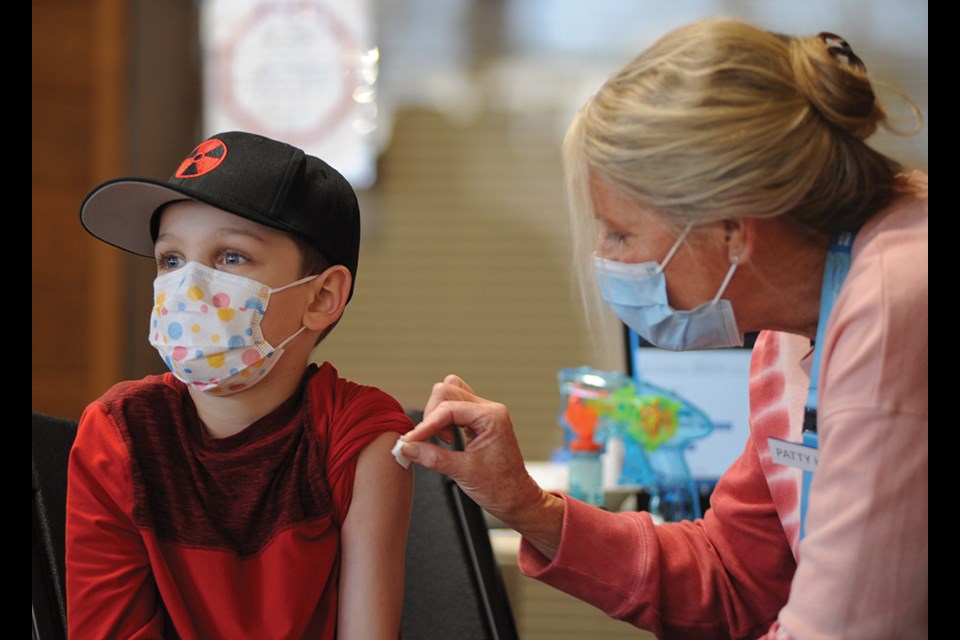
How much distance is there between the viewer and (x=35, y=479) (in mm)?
1411

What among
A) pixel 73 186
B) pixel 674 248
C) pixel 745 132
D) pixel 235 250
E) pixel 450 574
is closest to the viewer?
pixel 745 132

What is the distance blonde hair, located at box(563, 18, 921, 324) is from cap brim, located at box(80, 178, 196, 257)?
0.56 meters

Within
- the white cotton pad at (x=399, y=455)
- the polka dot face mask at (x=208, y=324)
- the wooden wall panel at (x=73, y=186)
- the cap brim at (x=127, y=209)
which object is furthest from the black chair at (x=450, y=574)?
the wooden wall panel at (x=73, y=186)

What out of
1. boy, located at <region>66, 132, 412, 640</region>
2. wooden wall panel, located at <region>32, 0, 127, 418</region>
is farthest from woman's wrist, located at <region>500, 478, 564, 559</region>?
wooden wall panel, located at <region>32, 0, 127, 418</region>

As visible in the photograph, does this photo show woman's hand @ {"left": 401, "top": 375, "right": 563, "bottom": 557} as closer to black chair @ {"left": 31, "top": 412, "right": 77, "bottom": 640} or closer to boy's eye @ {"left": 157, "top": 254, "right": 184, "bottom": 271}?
boy's eye @ {"left": 157, "top": 254, "right": 184, "bottom": 271}

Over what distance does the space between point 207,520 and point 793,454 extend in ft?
2.42

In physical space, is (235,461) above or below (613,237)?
below

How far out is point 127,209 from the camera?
1.35 m

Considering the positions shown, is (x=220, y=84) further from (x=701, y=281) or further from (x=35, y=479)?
(x=701, y=281)

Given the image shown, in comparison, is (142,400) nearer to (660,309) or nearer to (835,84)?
(660,309)

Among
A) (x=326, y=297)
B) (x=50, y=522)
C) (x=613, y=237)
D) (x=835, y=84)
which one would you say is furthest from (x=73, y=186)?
(x=835, y=84)

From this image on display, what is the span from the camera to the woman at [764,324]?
3.21 ft

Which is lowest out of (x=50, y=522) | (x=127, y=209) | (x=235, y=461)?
(x=50, y=522)

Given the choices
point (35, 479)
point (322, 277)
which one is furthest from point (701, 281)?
point (35, 479)
